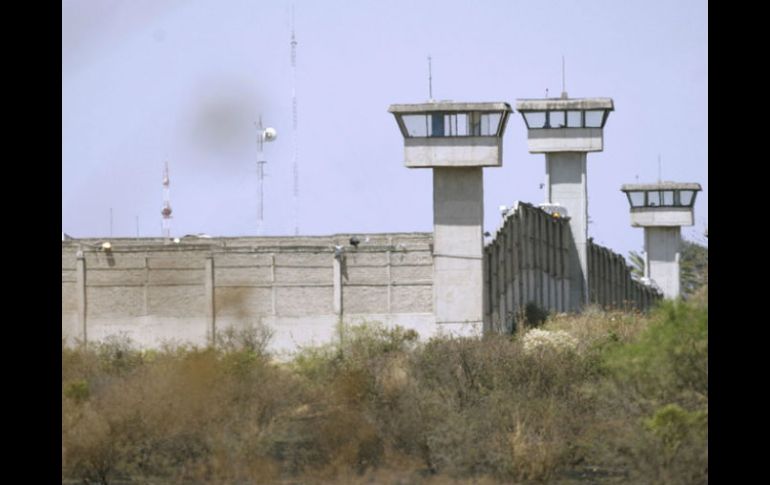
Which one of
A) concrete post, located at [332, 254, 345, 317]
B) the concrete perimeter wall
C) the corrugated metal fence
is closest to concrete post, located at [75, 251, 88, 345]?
the concrete perimeter wall

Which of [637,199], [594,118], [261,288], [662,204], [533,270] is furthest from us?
[637,199]

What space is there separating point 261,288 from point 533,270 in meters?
14.7

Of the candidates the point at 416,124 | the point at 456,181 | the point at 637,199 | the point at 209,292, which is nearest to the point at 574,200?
the point at 637,199

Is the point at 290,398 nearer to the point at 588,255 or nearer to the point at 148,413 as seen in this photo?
the point at 148,413

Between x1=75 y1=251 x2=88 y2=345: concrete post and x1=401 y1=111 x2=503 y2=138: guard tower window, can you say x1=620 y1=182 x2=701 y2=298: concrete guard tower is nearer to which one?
x1=401 y1=111 x2=503 y2=138: guard tower window

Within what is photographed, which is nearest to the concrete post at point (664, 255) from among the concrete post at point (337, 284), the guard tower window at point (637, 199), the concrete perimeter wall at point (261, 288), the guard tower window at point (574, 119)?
the guard tower window at point (637, 199)

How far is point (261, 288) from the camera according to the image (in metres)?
44.8

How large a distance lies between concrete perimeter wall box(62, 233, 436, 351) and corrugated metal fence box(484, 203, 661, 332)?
2454 mm

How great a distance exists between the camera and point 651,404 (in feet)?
68.7

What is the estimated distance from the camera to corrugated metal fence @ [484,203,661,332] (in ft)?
154

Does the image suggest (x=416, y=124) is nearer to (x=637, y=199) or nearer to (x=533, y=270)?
(x=533, y=270)

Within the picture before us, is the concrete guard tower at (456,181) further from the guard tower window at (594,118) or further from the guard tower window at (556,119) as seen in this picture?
the guard tower window at (594,118)
